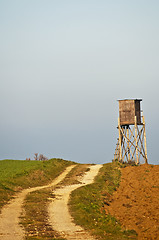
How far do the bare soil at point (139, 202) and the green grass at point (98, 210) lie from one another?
2.15 feet

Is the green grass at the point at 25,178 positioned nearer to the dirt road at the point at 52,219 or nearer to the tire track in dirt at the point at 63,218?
the dirt road at the point at 52,219

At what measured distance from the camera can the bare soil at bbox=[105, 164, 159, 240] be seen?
20391mm

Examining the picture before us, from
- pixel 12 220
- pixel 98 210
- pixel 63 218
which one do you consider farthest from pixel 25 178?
pixel 12 220

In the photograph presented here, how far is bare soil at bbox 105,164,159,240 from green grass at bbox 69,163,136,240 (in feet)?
2.15

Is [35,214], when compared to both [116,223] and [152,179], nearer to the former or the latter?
[116,223]

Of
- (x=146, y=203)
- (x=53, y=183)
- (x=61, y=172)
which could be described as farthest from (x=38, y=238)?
(x=61, y=172)

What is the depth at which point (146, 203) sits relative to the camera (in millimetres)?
26656

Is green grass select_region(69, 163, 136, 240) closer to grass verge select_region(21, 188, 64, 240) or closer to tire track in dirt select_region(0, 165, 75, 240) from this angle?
grass verge select_region(21, 188, 64, 240)

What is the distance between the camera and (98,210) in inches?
908

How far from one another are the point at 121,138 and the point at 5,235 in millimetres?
36640

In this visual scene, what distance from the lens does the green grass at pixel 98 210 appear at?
1822cm

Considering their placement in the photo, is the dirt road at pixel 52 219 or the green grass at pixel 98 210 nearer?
the dirt road at pixel 52 219

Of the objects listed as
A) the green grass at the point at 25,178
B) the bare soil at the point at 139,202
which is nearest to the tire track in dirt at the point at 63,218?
the bare soil at the point at 139,202

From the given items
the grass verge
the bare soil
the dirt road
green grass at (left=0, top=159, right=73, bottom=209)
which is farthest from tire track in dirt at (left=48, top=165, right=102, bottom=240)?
green grass at (left=0, top=159, right=73, bottom=209)
